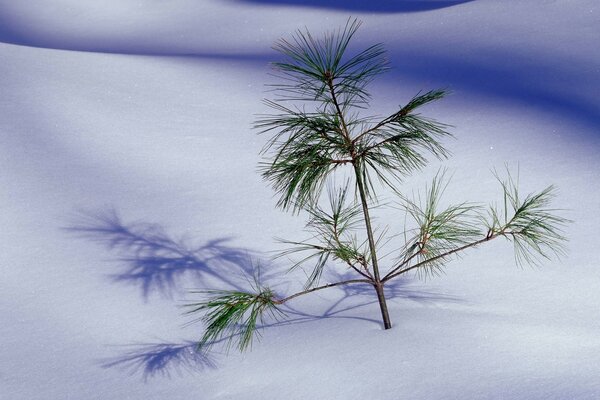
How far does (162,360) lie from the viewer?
286 centimetres

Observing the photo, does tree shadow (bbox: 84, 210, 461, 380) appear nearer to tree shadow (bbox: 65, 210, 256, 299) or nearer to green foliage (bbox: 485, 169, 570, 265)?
tree shadow (bbox: 65, 210, 256, 299)

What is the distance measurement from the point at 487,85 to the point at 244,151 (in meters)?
1.69

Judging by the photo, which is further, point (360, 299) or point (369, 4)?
point (369, 4)

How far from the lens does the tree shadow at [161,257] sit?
3465 millimetres

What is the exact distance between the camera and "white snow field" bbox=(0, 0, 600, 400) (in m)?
2.49

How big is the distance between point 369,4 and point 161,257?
19.1 feet

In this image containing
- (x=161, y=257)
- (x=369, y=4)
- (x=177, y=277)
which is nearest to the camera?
(x=177, y=277)

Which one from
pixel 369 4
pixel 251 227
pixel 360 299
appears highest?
pixel 369 4

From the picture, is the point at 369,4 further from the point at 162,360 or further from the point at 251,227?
the point at 162,360

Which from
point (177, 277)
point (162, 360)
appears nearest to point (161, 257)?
point (177, 277)

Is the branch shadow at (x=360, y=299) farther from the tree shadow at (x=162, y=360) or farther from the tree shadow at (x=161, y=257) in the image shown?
the tree shadow at (x=161, y=257)

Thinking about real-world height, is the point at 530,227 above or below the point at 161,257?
below

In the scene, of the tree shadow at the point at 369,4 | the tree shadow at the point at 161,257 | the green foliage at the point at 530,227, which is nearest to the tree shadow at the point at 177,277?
the tree shadow at the point at 161,257

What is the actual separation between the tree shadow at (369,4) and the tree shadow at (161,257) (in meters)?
4.99
